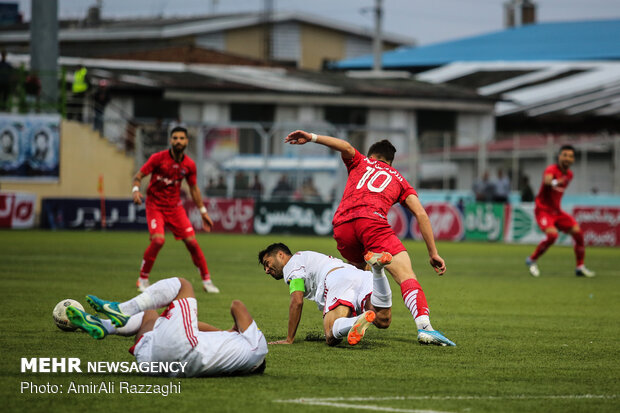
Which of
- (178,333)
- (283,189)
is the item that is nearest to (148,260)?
(178,333)

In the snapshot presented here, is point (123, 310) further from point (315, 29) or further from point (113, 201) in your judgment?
point (315, 29)

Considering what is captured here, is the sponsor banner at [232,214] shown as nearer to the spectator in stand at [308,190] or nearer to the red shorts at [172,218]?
the spectator in stand at [308,190]

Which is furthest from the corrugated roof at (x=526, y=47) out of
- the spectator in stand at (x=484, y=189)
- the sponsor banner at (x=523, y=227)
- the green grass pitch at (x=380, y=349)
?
the green grass pitch at (x=380, y=349)

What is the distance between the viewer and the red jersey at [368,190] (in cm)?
927

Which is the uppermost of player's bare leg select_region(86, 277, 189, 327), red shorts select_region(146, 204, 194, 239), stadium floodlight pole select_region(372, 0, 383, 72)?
stadium floodlight pole select_region(372, 0, 383, 72)

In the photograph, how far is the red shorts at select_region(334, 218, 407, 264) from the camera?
915cm

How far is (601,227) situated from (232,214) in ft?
39.2

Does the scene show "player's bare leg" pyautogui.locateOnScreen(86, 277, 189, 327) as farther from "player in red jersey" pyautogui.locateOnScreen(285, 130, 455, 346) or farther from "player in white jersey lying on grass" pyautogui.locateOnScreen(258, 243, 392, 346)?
"player in red jersey" pyautogui.locateOnScreen(285, 130, 455, 346)

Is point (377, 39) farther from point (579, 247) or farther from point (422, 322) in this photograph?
point (422, 322)

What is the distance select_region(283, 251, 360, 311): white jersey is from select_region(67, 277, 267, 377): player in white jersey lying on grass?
1781 millimetres

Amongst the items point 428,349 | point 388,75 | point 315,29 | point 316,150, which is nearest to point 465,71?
point 388,75

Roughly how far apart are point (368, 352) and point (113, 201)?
24.0m

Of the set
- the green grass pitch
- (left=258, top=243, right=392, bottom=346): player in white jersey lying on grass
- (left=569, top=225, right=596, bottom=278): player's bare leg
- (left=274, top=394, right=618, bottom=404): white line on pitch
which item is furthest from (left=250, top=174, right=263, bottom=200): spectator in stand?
(left=274, top=394, right=618, bottom=404): white line on pitch

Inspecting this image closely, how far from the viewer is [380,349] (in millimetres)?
8984
